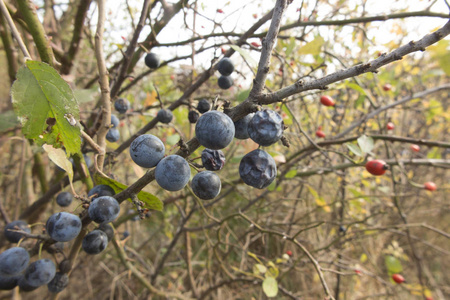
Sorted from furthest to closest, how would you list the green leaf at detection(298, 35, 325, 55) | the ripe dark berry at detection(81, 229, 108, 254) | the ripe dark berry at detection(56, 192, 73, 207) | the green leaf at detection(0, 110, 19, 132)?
the ripe dark berry at detection(56, 192, 73, 207), the green leaf at detection(298, 35, 325, 55), the green leaf at detection(0, 110, 19, 132), the ripe dark berry at detection(81, 229, 108, 254)

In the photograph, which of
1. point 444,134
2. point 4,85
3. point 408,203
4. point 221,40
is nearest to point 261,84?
point 221,40

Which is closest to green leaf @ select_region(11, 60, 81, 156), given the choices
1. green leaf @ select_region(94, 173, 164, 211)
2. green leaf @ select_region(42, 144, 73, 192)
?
green leaf @ select_region(42, 144, 73, 192)

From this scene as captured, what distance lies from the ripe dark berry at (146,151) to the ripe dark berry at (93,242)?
1.46 feet

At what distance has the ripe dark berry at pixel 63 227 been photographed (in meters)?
0.94

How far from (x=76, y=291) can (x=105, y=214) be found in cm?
406

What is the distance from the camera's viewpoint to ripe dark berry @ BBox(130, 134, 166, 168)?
805 millimetres

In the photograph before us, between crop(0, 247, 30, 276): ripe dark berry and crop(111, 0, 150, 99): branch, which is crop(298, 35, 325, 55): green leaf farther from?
crop(0, 247, 30, 276): ripe dark berry

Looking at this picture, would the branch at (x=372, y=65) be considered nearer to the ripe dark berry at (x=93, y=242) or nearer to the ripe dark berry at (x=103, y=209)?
the ripe dark berry at (x=103, y=209)

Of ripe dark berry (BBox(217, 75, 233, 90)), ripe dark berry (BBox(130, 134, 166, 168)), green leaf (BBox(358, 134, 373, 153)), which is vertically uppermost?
ripe dark berry (BBox(217, 75, 233, 90))

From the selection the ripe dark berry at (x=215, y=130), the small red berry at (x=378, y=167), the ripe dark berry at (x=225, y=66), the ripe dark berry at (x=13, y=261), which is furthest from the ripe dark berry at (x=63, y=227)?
the small red berry at (x=378, y=167)

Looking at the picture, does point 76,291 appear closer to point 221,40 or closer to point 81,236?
point 81,236

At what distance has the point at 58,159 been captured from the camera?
91 cm

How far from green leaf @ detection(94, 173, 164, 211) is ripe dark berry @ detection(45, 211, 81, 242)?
0.17 meters

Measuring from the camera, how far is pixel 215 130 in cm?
65
